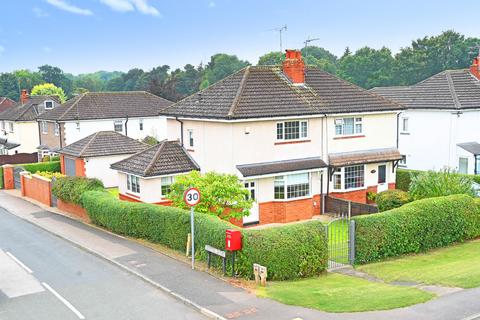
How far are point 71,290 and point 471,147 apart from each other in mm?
29524

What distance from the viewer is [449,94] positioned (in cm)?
3850

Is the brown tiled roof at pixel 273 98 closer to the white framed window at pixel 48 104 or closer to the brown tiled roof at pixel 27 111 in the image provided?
the white framed window at pixel 48 104

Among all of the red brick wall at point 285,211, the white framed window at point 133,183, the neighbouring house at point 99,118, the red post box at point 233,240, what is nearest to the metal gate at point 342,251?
the red post box at point 233,240

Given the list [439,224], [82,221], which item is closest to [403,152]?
[439,224]

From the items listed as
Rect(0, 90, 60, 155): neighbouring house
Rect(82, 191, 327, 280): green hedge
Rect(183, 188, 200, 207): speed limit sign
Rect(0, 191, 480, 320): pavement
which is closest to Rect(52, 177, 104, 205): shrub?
Rect(0, 191, 480, 320): pavement

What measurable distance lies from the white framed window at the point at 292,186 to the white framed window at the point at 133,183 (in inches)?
279

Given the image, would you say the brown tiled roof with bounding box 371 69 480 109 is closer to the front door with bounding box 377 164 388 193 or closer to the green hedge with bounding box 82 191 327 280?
the front door with bounding box 377 164 388 193

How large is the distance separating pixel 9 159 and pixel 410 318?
45.7 metres

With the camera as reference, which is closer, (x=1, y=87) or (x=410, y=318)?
(x=410, y=318)

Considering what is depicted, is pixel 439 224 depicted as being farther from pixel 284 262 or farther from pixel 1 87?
pixel 1 87

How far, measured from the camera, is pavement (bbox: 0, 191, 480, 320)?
13.7m

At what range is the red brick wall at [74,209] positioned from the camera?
94.1 feet

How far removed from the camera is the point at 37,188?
117 ft

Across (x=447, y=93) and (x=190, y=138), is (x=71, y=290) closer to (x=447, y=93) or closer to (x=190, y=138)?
(x=190, y=138)
